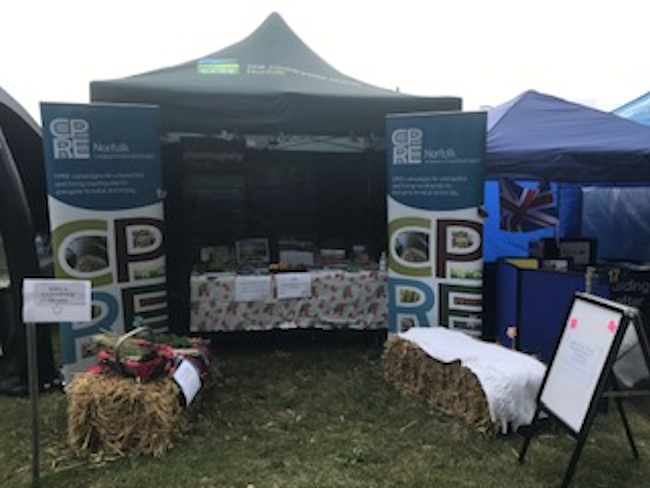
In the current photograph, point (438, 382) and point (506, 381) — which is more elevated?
point (506, 381)

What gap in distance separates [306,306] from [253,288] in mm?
481

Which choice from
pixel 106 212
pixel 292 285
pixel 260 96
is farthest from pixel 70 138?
pixel 292 285

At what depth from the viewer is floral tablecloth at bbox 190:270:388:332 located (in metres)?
4.44

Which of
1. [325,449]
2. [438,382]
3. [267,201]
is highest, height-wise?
[267,201]

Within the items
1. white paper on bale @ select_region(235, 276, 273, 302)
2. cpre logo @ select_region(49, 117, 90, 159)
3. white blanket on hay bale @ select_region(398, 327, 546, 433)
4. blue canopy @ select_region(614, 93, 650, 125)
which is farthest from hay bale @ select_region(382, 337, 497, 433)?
blue canopy @ select_region(614, 93, 650, 125)

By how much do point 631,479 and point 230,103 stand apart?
12.0 feet

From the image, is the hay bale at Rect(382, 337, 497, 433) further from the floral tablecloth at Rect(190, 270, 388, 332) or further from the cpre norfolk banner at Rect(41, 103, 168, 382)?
the cpre norfolk banner at Rect(41, 103, 168, 382)

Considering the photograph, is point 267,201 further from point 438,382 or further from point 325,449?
point 325,449

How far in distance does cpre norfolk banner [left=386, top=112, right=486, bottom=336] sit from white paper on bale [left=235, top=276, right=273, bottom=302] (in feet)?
3.49

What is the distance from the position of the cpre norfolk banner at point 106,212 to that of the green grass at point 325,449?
28.3 inches

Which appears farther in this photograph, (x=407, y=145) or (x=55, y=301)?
(x=407, y=145)

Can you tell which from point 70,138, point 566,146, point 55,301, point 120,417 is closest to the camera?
point 55,301

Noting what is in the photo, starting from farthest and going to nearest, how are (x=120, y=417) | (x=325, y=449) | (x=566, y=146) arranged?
1. (x=566, y=146)
2. (x=325, y=449)
3. (x=120, y=417)

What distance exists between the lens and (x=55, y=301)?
8.55 feet
